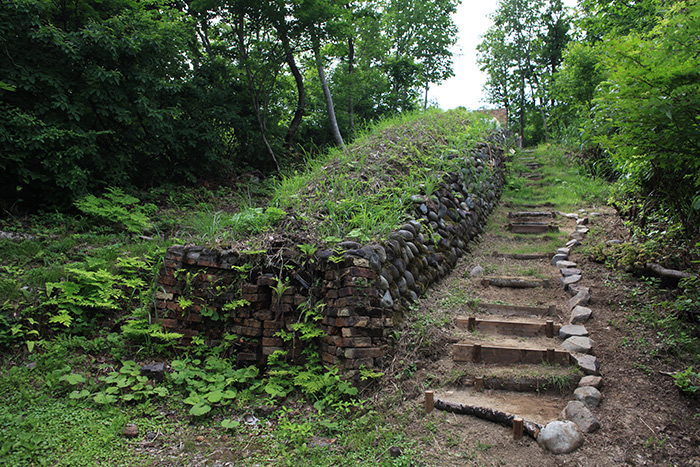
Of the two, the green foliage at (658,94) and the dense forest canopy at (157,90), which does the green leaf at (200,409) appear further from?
the dense forest canopy at (157,90)

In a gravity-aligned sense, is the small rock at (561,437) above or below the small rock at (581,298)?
below

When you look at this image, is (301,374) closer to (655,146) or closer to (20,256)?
(655,146)

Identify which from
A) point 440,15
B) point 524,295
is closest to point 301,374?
point 524,295

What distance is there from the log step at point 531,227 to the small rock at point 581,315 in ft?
8.77

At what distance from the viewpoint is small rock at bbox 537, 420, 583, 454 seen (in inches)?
92.7

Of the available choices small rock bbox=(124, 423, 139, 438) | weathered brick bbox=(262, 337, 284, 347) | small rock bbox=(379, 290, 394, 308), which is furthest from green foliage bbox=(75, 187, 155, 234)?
small rock bbox=(379, 290, 394, 308)

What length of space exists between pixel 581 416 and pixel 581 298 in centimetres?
166

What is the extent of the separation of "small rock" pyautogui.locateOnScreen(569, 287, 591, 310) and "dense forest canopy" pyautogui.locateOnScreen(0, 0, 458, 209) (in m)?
6.22

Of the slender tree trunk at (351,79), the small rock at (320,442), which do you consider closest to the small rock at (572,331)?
the small rock at (320,442)

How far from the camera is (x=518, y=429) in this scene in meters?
2.50

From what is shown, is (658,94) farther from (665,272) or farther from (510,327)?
(510,327)

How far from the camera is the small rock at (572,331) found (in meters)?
3.39

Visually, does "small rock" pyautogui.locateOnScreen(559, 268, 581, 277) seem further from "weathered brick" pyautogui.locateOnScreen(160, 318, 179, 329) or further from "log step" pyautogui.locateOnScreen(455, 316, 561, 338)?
"weathered brick" pyautogui.locateOnScreen(160, 318, 179, 329)

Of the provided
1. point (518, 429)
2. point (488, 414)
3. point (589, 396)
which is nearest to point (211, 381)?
point (488, 414)
